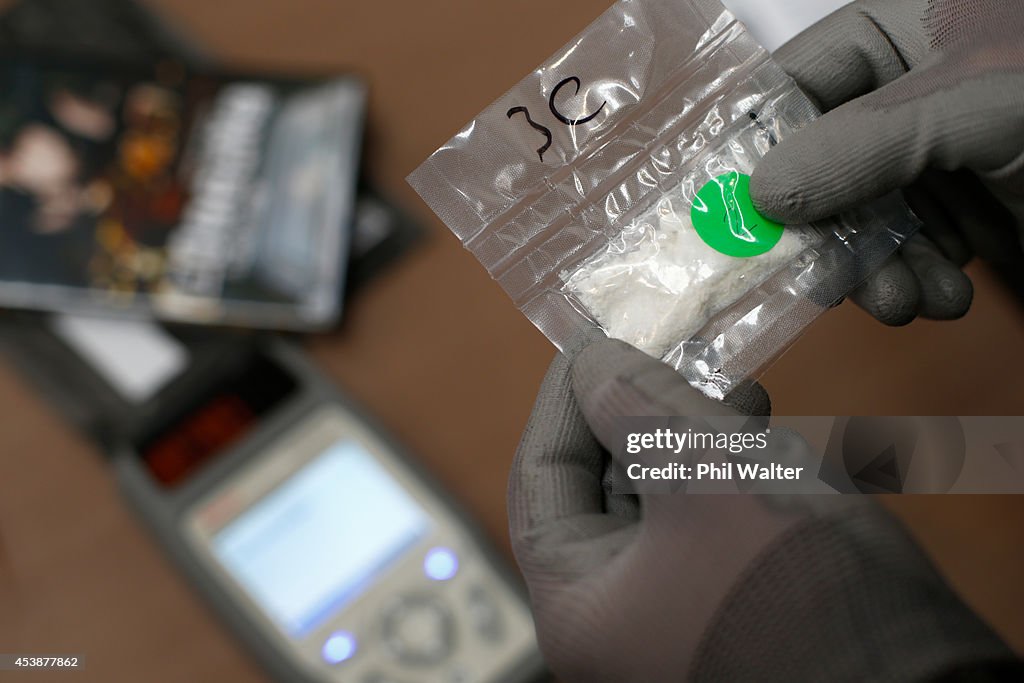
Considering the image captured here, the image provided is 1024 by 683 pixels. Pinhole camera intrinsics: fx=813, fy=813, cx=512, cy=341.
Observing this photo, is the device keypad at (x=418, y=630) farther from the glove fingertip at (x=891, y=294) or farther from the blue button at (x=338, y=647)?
the glove fingertip at (x=891, y=294)

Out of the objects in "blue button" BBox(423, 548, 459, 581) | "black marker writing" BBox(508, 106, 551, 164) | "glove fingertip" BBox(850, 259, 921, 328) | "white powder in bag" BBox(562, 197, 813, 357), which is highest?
"black marker writing" BBox(508, 106, 551, 164)

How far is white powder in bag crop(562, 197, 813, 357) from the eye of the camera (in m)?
0.39

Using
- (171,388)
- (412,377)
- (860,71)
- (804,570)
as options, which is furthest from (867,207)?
(171,388)

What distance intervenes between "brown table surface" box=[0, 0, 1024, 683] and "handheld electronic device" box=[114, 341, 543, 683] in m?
A: 0.03

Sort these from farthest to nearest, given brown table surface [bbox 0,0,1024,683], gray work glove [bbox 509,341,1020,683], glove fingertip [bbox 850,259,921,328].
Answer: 1. brown table surface [bbox 0,0,1024,683]
2. glove fingertip [bbox 850,259,921,328]
3. gray work glove [bbox 509,341,1020,683]

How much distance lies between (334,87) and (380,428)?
279mm

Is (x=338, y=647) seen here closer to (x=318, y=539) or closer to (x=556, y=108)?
(x=318, y=539)

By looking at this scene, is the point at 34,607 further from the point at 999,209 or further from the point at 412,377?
the point at 999,209

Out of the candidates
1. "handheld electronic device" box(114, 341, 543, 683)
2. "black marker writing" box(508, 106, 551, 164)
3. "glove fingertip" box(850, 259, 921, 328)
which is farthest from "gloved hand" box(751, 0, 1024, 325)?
"handheld electronic device" box(114, 341, 543, 683)

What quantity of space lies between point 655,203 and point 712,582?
19 cm

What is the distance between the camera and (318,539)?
0.56m

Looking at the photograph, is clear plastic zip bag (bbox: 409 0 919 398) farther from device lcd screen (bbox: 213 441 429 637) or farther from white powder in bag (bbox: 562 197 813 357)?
device lcd screen (bbox: 213 441 429 637)

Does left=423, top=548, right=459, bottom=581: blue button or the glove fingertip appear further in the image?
left=423, top=548, right=459, bottom=581: blue button

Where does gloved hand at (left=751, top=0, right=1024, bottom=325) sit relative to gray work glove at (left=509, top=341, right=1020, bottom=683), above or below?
above
